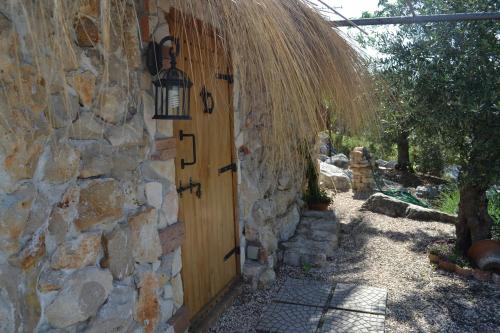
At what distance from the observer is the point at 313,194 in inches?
212

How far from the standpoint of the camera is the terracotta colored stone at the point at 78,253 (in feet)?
4.94

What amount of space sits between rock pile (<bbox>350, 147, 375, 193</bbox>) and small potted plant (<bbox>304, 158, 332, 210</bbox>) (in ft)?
7.79

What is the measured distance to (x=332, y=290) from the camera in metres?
3.41

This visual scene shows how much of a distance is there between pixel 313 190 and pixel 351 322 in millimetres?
2655

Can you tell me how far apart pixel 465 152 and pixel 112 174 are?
132 inches

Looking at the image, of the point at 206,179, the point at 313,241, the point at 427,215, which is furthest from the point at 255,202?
the point at 427,215

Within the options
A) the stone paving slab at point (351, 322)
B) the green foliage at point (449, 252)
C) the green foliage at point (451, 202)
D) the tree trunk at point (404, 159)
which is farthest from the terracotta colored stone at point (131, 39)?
the tree trunk at point (404, 159)

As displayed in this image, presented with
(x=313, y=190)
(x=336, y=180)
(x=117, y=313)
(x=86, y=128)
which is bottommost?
(x=336, y=180)

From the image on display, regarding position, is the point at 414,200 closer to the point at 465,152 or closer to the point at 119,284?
the point at 465,152

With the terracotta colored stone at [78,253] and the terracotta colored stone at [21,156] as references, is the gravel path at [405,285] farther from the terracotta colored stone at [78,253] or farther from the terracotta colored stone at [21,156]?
the terracotta colored stone at [21,156]

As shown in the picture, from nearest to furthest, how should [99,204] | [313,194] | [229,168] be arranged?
[99,204] → [229,168] → [313,194]

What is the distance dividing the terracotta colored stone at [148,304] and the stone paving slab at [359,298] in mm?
1560

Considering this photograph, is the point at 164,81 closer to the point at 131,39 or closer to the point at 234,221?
the point at 131,39

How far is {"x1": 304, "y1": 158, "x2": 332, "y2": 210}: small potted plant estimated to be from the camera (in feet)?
17.5
